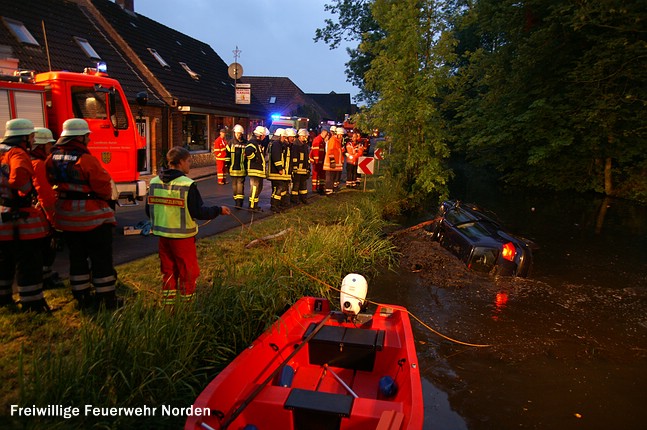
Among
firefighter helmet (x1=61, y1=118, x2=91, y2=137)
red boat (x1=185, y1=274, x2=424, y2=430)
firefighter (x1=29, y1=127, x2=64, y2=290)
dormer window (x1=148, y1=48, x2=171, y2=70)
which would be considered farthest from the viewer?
dormer window (x1=148, y1=48, x2=171, y2=70)

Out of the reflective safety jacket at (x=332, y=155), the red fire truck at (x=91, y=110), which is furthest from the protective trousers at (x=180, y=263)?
the reflective safety jacket at (x=332, y=155)

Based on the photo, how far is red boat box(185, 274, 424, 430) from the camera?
9.51ft

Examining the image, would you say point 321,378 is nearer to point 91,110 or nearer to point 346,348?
point 346,348

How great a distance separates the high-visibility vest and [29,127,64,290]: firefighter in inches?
40.8

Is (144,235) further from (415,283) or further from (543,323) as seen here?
(543,323)

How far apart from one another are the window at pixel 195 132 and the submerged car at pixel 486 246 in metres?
15.2

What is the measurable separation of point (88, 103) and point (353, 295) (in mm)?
5983

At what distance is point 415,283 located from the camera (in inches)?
306

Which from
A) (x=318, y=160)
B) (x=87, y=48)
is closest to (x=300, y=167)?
(x=318, y=160)

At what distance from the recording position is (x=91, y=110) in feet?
25.0

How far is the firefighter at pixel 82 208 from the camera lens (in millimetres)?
4238

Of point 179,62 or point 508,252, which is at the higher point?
point 179,62

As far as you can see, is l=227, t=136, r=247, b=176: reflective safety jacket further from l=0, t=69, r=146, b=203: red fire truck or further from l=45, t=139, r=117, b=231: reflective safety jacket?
l=45, t=139, r=117, b=231: reflective safety jacket

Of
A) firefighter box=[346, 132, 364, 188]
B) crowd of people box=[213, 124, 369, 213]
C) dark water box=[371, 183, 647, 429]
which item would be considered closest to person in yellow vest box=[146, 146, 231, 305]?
dark water box=[371, 183, 647, 429]
